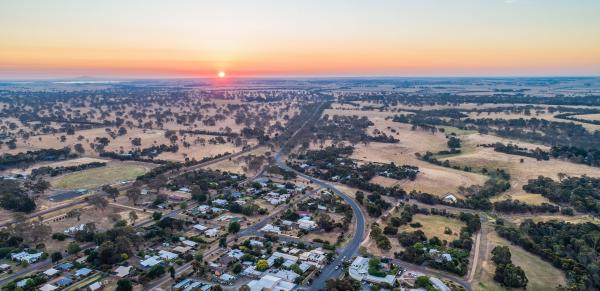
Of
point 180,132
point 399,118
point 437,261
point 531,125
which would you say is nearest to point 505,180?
point 437,261

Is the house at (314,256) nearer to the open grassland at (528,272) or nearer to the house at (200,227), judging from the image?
the house at (200,227)

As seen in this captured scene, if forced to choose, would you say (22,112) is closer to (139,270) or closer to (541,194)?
(139,270)

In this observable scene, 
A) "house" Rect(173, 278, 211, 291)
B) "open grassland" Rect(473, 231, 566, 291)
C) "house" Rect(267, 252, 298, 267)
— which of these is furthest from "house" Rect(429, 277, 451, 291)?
"house" Rect(173, 278, 211, 291)

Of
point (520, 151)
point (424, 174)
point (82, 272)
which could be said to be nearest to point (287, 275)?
point (82, 272)

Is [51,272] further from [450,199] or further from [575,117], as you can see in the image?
[575,117]

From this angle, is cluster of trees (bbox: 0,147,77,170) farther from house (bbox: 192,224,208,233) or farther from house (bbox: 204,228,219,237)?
house (bbox: 204,228,219,237)

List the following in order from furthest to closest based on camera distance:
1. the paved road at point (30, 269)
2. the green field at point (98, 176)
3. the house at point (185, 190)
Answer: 1. the green field at point (98, 176)
2. the house at point (185, 190)
3. the paved road at point (30, 269)

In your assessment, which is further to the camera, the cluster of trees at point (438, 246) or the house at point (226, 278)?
the cluster of trees at point (438, 246)

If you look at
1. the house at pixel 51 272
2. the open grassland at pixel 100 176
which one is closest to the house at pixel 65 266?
the house at pixel 51 272
